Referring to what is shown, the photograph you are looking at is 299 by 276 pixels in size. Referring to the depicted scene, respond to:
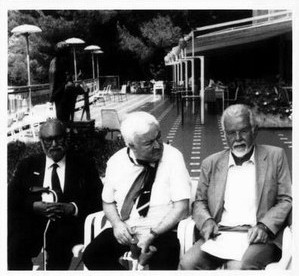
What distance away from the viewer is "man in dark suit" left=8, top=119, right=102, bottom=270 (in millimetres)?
2861

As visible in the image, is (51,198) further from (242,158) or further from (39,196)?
(242,158)

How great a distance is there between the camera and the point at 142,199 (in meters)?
2.71

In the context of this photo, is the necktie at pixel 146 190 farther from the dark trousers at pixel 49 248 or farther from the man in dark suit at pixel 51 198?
the dark trousers at pixel 49 248

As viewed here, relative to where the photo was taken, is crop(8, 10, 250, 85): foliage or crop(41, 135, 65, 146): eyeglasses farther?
crop(8, 10, 250, 85): foliage

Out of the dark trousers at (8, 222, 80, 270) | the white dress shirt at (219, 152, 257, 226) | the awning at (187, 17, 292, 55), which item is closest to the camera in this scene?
the white dress shirt at (219, 152, 257, 226)

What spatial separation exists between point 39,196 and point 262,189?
49.7 inches

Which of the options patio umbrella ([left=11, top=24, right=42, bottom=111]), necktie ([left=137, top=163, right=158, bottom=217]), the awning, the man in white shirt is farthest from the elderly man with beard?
patio umbrella ([left=11, top=24, right=42, bottom=111])

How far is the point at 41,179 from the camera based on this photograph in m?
2.89

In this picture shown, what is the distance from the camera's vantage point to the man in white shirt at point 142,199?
2637 millimetres

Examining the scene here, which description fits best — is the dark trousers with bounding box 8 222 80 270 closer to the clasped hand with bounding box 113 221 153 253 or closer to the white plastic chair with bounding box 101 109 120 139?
the clasped hand with bounding box 113 221 153 253

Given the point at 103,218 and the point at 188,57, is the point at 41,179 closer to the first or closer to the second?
the point at 103,218

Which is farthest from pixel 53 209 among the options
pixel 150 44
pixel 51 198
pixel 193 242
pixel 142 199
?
pixel 150 44

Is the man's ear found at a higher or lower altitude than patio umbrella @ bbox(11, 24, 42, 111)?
lower
